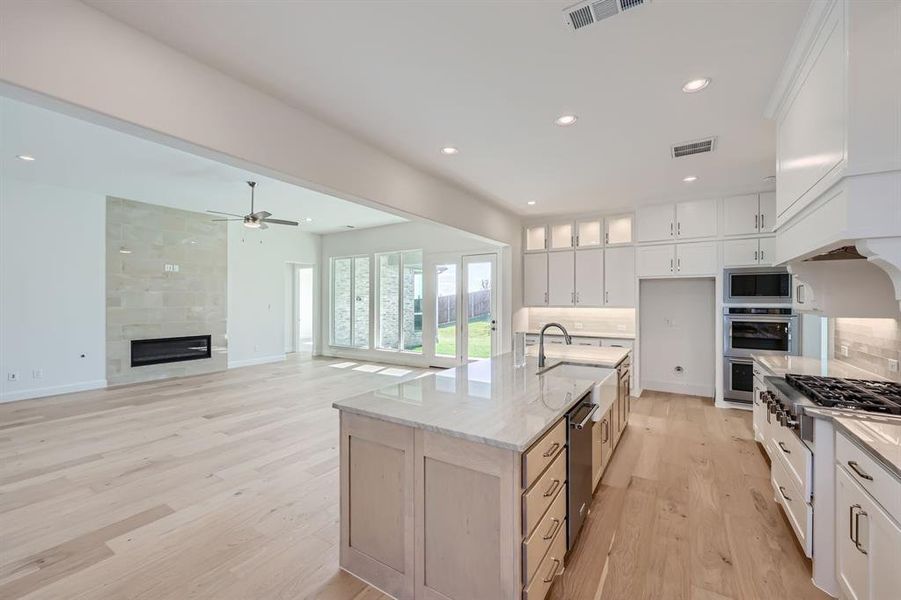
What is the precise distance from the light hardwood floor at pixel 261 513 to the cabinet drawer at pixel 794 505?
15cm

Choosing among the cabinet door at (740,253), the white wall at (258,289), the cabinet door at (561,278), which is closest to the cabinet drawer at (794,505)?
the cabinet door at (740,253)

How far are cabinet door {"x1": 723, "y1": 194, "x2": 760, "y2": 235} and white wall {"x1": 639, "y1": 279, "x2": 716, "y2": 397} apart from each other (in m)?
0.88

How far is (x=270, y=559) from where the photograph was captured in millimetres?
2098

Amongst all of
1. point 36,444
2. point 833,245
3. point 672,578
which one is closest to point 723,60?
point 833,245

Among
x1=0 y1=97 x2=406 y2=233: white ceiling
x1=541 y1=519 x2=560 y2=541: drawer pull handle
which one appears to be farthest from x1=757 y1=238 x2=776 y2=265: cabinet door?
x1=0 y1=97 x2=406 y2=233: white ceiling

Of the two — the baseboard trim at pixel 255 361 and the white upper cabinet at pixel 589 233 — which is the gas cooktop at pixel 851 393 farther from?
the baseboard trim at pixel 255 361

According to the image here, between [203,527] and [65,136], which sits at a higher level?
[65,136]

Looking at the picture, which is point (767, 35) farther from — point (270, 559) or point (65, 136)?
point (65, 136)

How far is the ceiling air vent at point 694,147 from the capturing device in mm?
3365

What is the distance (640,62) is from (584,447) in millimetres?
Result: 2312

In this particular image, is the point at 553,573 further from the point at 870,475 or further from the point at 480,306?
the point at 480,306

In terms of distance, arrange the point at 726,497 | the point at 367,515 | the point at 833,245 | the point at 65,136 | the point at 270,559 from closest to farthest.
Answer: the point at 833,245
the point at 367,515
the point at 270,559
the point at 726,497
the point at 65,136

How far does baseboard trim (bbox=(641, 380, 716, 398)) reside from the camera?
18.1 ft

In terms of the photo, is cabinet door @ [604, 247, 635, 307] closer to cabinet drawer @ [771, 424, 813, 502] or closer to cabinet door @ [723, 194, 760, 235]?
cabinet door @ [723, 194, 760, 235]
